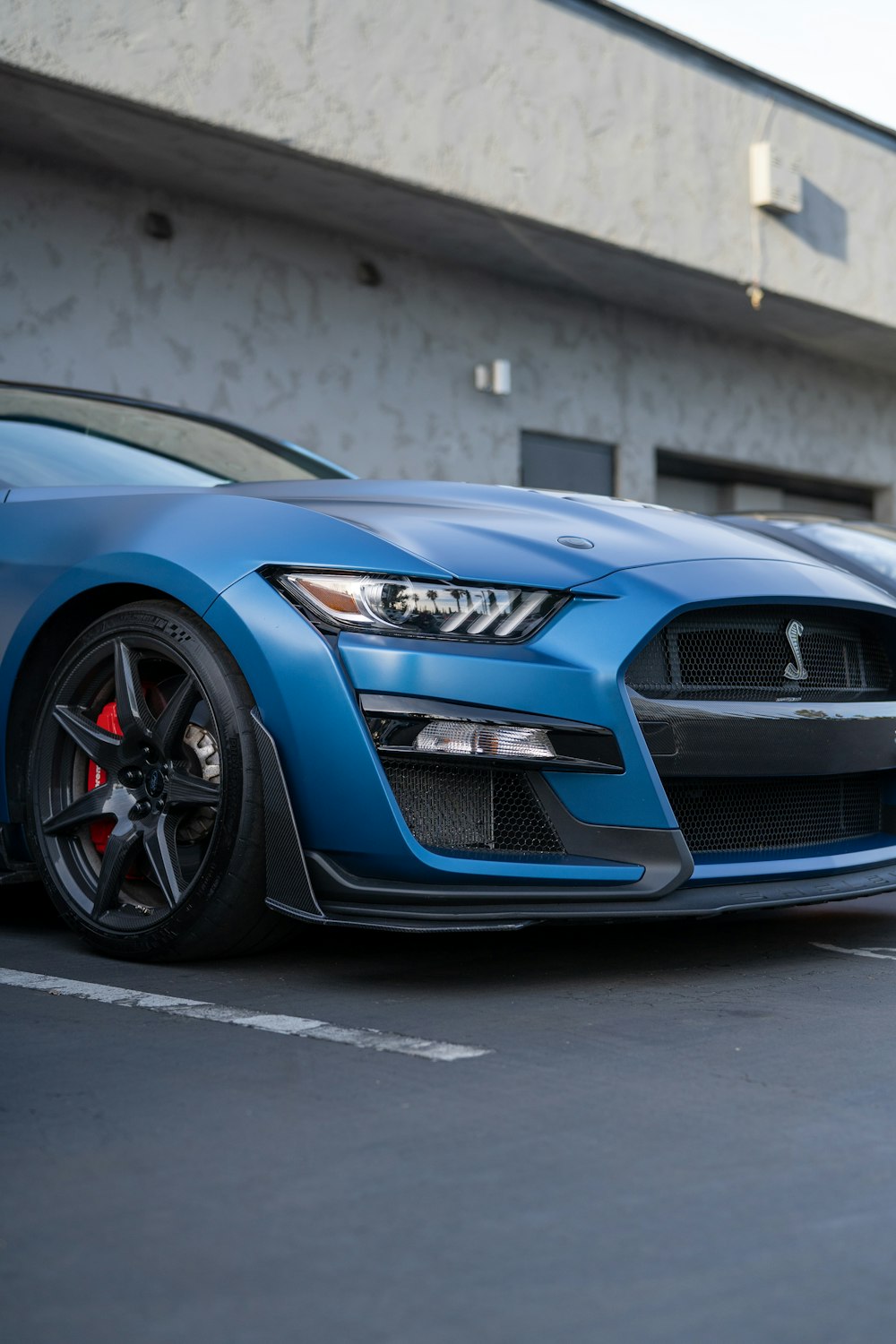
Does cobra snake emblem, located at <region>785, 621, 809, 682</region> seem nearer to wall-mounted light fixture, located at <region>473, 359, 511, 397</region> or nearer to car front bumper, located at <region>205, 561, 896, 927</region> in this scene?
car front bumper, located at <region>205, 561, 896, 927</region>

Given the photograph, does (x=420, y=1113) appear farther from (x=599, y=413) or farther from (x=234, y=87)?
(x=599, y=413)

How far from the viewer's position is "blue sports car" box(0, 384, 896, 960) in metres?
3.12

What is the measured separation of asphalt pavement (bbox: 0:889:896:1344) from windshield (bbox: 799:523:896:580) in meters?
2.51

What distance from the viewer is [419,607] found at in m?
3.17

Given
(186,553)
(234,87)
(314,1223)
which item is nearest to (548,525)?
(186,553)

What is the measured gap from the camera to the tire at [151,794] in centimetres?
326

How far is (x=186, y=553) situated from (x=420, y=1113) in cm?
147

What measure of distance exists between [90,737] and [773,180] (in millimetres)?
10716

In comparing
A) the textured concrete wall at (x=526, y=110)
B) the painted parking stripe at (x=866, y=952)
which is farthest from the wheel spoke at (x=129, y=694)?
the textured concrete wall at (x=526, y=110)

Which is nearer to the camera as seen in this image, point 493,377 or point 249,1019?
point 249,1019

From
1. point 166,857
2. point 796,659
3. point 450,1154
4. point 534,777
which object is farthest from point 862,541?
point 450,1154

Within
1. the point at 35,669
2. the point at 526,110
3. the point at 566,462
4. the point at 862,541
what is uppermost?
the point at 526,110

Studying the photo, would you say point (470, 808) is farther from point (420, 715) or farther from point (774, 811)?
point (774, 811)

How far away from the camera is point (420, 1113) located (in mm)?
2297
